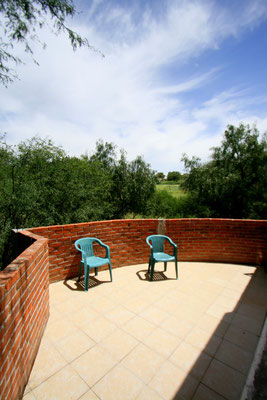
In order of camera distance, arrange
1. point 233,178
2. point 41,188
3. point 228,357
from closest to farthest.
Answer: point 228,357 < point 41,188 < point 233,178

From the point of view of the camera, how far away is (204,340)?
2.42 metres

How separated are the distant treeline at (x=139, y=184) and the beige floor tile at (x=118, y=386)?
630 centimetres

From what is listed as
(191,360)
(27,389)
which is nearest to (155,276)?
(191,360)

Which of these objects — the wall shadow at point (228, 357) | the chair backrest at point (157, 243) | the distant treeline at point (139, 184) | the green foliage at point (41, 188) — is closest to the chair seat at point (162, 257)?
the chair backrest at point (157, 243)

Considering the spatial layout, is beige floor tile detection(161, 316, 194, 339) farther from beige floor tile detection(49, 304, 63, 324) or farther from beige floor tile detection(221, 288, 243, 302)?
beige floor tile detection(49, 304, 63, 324)

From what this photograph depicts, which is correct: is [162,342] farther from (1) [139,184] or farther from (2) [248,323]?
(1) [139,184]

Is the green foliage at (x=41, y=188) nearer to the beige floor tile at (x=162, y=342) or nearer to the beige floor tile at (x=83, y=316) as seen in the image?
the beige floor tile at (x=83, y=316)

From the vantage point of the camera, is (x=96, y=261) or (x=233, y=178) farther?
(x=233, y=178)

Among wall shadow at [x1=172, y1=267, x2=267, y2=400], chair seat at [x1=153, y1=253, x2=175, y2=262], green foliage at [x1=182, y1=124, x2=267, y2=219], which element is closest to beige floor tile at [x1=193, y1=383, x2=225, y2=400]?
wall shadow at [x1=172, y1=267, x2=267, y2=400]

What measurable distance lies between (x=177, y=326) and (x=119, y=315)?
0.87 metres

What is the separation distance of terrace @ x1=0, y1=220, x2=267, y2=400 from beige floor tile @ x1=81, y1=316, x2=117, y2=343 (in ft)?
0.04

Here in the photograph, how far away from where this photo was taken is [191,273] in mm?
4406

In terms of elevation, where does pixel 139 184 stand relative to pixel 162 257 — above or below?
above

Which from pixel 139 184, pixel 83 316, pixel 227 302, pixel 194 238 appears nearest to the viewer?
pixel 83 316
